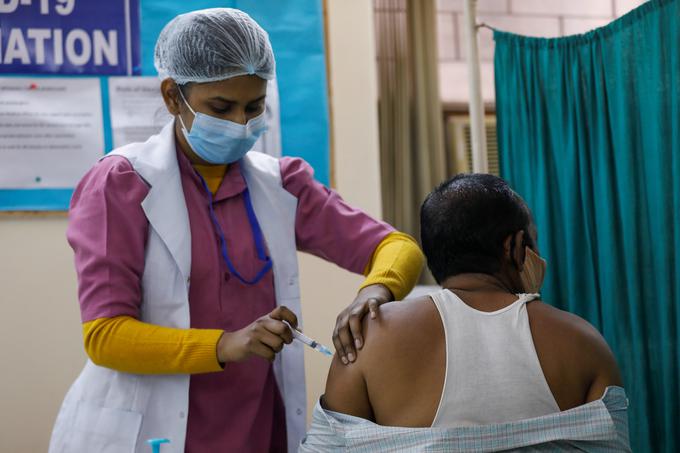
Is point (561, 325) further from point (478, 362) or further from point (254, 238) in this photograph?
point (254, 238)

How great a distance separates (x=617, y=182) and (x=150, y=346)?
4.03 ft

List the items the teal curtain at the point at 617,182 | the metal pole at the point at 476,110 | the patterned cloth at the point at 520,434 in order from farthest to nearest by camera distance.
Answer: the metal pole at the point at 476,110 < the teal curtain at the point at 617,182 < the patterned cloth at the point at 520,434

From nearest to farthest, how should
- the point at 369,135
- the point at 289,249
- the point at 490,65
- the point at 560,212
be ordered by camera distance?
1. the point at 289,249
2. the point at 560,212
3. the point at 369,135
4. the point at 490,65

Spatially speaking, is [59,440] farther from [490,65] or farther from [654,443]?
[490,65]

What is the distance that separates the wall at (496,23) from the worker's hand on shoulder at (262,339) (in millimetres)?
2656

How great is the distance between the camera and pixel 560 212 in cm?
213

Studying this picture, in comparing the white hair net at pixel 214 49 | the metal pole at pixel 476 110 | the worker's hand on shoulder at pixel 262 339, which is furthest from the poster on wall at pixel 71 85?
the worker's hand on shoulder at pixel 262 339

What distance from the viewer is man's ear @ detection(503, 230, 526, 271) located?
1.26 metres

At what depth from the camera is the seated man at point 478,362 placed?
3.67ft

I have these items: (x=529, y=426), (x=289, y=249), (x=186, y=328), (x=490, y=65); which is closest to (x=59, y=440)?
(x=186, y=328)

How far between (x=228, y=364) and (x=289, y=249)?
0.84 ft

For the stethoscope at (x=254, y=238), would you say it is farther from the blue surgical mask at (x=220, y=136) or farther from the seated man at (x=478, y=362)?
the seated man at (x=478, y=362)

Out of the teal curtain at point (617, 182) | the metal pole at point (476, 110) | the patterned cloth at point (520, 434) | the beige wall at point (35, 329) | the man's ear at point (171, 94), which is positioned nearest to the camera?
the patterned cloth at point (520, 434)

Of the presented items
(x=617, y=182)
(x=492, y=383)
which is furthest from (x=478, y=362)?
(x=617, y=182)
